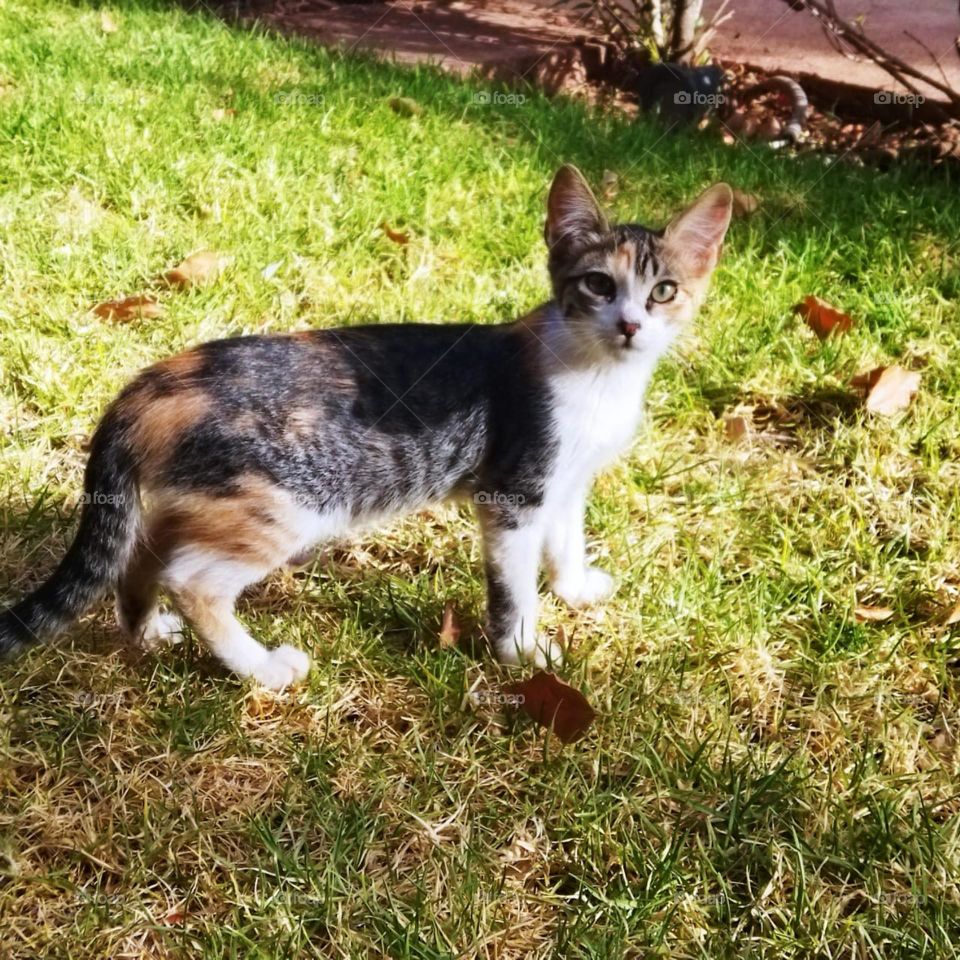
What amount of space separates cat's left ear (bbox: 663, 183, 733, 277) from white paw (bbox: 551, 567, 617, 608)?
0.85 metres

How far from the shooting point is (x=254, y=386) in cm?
220

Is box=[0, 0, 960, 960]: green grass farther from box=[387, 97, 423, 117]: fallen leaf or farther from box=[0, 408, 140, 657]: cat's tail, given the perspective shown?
box=[387, 97, 423, 117]: fallen leaf

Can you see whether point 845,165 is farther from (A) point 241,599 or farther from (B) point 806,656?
(A) point 241,599

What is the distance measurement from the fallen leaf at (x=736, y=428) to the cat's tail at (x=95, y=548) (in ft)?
6.22

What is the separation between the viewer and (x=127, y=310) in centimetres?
341

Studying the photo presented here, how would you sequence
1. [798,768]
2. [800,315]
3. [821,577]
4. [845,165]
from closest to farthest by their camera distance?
[798,768]
[821,577]
[800,315]
[845,165]

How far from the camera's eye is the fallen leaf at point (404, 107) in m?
5.21

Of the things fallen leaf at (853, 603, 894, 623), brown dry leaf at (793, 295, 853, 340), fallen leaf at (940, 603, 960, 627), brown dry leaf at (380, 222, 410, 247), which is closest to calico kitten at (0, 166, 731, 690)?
fallen leaf at (853, 603, 894, 623)

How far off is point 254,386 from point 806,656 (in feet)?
4.85

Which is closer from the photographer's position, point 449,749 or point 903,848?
point 903,848

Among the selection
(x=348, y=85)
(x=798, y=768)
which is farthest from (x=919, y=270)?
(x=348, y=85)

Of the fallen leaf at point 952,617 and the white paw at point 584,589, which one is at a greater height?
the fallen leaf at point 952,617

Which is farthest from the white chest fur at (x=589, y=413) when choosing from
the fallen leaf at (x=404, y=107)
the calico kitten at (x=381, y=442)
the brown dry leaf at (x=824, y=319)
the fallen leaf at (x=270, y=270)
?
the fallen leaf at (x=404, y=107)

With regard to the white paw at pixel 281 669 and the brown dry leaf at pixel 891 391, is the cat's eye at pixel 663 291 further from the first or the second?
the white paw at pixel 281 669
